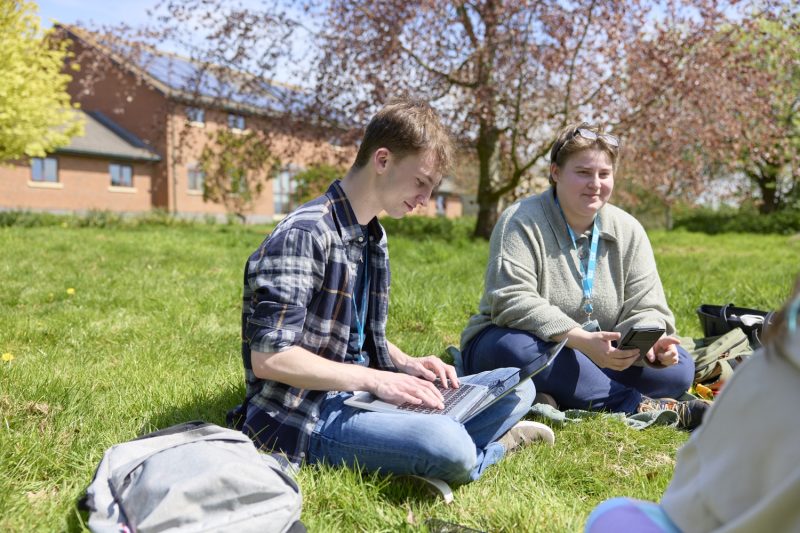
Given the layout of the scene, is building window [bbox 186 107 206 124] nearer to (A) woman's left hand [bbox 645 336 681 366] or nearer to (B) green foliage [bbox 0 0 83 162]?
(B) green foliage [bbox 0 0 83 162]

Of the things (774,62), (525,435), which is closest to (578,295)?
(525,435)

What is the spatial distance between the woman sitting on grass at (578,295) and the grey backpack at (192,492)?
176cm

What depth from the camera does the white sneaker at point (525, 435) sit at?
302 cm

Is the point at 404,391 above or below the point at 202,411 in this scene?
above

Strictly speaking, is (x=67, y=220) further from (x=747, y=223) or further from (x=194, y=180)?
(x=747, y=223)

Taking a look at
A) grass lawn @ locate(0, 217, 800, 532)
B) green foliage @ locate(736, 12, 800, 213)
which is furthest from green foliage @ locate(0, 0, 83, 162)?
green foliage @ locate(736, 12, 800, 213)

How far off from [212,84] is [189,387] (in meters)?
14.3

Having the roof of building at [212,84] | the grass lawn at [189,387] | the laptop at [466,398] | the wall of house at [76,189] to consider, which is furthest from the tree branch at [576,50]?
the wall of house at [76,189]

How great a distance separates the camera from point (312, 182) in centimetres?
2853

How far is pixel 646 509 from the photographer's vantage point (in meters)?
1.20

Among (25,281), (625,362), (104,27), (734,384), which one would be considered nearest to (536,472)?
(625,362)

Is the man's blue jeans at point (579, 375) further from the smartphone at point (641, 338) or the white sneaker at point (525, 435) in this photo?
the white sneaker at point (525, 435)

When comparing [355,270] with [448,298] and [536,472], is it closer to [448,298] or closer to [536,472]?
[536,472]

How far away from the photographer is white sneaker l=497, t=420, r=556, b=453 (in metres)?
3.02
